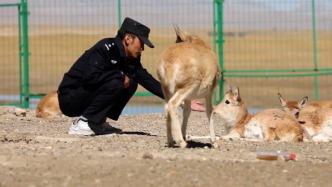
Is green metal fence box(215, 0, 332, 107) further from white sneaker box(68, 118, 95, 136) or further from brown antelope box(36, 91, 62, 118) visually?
white sneaker box(68, 118, 95, 136)

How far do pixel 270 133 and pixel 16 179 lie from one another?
487cm

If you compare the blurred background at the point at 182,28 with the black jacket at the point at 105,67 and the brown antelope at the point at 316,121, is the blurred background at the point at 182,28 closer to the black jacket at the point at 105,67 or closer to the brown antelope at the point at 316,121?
the brown antelope at the point at 316,121

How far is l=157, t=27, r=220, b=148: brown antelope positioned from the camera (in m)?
10.6

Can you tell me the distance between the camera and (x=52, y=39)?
25625 mm

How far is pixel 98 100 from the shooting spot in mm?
12172

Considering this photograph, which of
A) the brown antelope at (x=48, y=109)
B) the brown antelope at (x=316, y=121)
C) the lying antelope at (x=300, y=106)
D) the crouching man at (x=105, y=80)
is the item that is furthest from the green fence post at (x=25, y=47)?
the crouching man at (x=105, y=80)

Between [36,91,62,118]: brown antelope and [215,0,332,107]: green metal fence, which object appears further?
[215,0,332,107]: green metal fence

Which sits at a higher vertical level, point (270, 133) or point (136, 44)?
point (136, 44)

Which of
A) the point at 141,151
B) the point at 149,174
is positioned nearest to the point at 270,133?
the point at 141,151

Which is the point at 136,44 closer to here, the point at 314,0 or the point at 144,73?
the point at 144,73

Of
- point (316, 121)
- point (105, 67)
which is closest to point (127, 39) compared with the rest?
point (105, 67)

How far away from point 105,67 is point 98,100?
0.42 meters

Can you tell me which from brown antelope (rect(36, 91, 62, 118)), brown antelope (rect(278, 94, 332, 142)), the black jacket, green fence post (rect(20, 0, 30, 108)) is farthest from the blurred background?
the black jacket

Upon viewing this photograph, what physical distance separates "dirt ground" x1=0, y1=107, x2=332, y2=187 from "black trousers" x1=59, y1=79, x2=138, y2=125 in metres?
0.33
